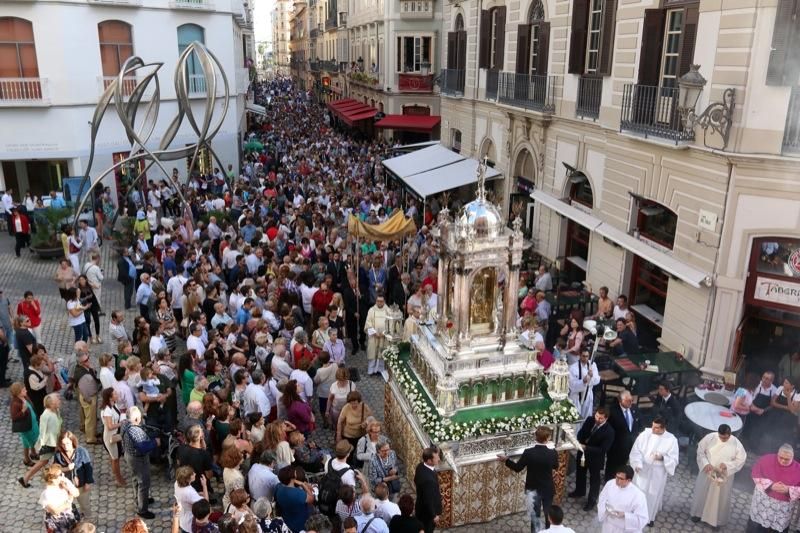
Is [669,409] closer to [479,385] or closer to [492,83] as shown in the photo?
[479,385]

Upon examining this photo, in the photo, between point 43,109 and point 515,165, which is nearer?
point 515,165

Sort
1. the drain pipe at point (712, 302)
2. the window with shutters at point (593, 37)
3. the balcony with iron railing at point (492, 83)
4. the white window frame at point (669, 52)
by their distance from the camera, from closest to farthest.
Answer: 1. the drain pipe at point (712, 302)
2. the white window frame at point (669, 52)
3. the window with shutters at point (593, 37)
4. the balcony with iron railing at point (492, 83)

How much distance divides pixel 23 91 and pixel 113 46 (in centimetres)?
376

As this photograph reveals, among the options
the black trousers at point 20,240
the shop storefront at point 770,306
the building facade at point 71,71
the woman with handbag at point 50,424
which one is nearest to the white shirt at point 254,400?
the woman with handbag at point 50,424

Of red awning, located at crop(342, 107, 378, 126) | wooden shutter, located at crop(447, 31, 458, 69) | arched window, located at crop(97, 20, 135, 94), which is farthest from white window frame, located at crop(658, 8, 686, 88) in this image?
red awning, located at crop(342, 107, 378, 126)

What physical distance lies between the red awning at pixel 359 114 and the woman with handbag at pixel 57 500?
3254cm

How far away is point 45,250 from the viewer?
1889 cm

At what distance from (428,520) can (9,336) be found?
9549mm

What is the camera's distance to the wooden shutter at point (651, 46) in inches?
496

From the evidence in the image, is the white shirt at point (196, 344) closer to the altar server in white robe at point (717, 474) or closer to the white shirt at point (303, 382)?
the white shirt at point (303, 382)

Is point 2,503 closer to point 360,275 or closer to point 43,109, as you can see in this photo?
point 360,275

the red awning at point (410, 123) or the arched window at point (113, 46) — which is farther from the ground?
the arched window at point (113, 46)

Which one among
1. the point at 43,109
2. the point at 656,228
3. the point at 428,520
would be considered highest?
the point at 43,109

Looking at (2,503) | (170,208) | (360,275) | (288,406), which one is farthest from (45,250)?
(288,406)
